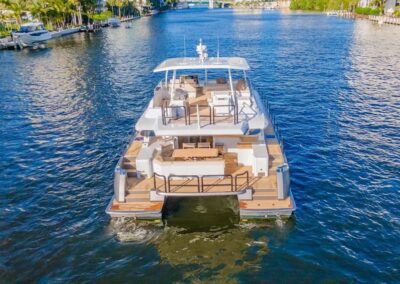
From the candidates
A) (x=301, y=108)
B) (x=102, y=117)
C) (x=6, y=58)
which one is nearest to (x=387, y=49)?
(x=301, y=108)

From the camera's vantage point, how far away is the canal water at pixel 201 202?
44.7ft

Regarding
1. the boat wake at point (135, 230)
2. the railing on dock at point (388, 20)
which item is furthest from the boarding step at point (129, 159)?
the railing on dock at point (388, 20)

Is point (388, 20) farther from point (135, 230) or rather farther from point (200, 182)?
point (135, 230)

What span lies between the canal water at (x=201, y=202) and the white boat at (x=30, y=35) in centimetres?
4413

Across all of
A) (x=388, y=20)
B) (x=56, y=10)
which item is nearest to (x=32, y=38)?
(x=56, y=10)

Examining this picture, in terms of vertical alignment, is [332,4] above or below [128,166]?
above

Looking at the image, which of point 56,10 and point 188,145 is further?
point 56,10

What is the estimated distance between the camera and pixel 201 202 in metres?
17.1

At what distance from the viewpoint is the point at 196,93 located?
71.4 feet

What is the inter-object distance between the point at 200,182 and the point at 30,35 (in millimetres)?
82207

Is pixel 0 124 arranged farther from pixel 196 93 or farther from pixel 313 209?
pixel 313 209

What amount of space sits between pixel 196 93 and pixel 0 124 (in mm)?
19599

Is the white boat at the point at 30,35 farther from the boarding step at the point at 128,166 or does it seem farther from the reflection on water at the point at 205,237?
the reflection on water at the point at 205,237

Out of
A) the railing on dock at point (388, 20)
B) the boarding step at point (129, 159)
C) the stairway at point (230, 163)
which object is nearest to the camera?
the stairway at point (230, 163)
